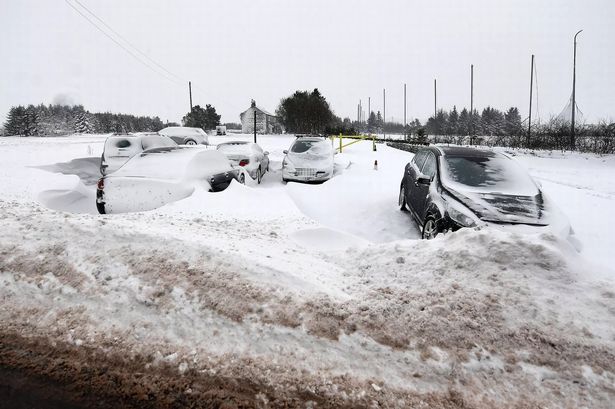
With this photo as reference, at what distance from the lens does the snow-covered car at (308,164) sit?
1131 cm

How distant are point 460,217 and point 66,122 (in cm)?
10861

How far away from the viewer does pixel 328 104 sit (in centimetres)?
6000

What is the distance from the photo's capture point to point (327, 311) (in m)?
3.10

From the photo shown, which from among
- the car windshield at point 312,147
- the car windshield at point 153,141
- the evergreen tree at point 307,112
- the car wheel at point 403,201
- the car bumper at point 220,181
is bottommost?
the car wheel at point 403,201

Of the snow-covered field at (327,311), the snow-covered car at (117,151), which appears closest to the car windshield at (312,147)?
the snow-covered car at (117,151)

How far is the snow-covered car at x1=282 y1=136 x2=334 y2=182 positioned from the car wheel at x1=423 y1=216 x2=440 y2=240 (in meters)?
5.89

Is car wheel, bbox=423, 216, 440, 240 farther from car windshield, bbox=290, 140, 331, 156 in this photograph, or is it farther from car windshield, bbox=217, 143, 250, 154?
car windshield, bbox=217, 143, 250, 154

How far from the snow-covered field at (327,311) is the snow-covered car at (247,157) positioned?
6.53m

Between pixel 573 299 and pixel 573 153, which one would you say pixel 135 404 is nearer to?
pixel 573 299

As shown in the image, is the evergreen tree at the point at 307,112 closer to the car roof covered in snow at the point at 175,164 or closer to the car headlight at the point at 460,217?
the car roof covered in snow at the point at 175,164

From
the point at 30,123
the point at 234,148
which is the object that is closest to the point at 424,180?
the point at 234,148

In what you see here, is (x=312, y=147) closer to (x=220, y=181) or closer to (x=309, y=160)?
(x=309, y=160)

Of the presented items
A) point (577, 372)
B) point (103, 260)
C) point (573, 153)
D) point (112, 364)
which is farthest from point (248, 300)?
point (573, 153)

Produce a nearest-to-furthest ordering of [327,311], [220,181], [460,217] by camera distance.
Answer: [327,311] < [460,217] < [220,181]
